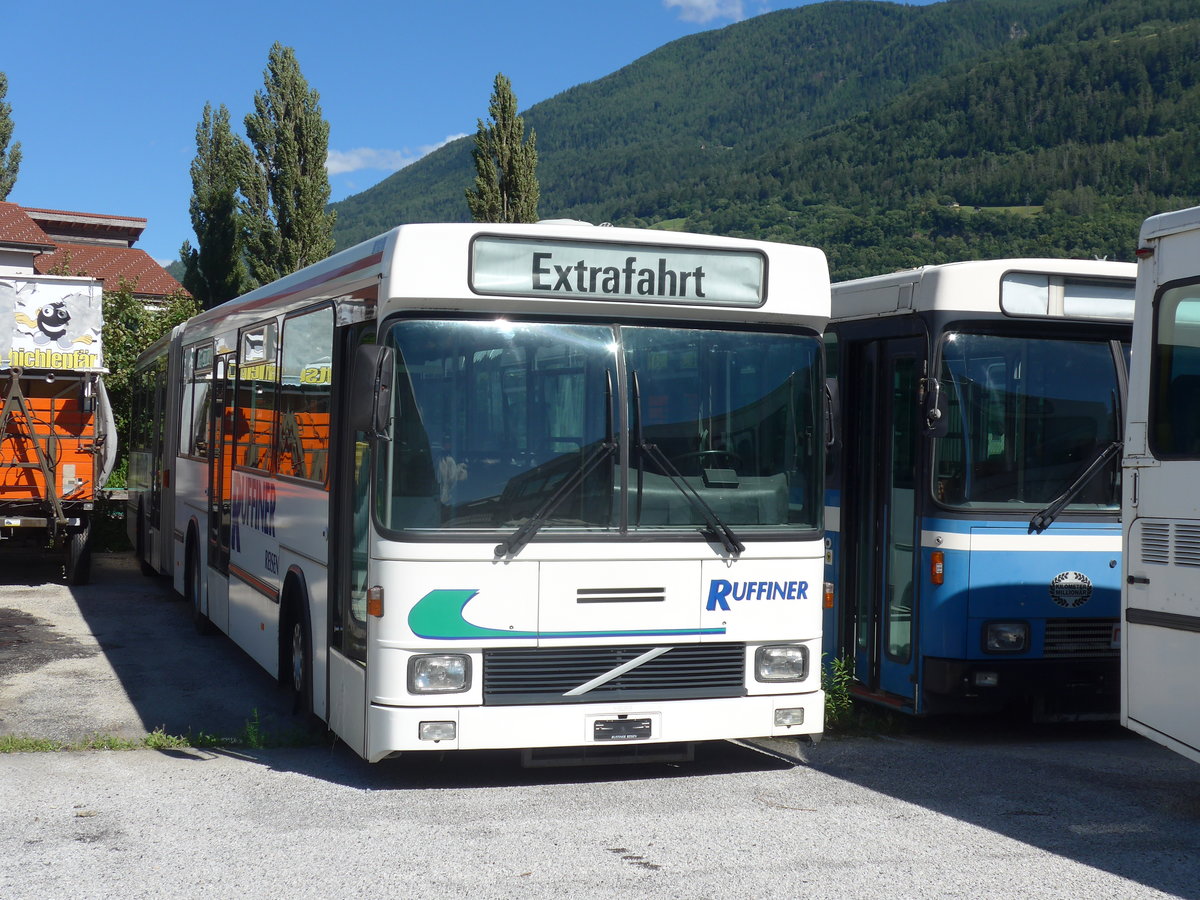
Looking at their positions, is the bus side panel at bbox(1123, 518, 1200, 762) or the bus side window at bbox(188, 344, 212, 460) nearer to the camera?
the bus side panel at bbox(1123, 518, 1200, 762)

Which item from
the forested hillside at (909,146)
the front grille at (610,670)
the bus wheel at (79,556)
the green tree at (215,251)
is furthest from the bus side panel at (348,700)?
the green tree at (215,251)

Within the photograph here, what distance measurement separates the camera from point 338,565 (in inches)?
296

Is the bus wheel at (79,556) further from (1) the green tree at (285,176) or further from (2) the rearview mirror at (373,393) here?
(1) the green tree at (285,176)

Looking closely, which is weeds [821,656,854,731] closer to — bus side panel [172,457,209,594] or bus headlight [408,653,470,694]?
bus headlight [408,653,470,694]

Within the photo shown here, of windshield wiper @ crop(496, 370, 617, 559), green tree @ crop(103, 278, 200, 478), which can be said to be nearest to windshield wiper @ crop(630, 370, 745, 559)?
windshield wiper @ crop(496, 370, 617, 559)

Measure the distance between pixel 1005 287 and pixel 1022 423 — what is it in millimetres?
815

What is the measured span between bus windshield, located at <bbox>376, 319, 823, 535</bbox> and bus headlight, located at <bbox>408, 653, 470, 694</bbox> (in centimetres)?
62

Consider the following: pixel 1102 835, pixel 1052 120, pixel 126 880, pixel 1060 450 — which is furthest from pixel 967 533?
pixel 1052 120

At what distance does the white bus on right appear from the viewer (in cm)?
629

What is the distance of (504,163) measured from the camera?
35625mm

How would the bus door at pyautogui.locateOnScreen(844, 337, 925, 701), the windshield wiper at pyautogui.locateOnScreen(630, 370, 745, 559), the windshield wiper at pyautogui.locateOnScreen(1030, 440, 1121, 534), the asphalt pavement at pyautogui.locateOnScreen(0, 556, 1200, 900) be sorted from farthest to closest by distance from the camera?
1. the bus door at pyautogui.locateOnScreen(844, 337, 925, 701)
2. the windshield wiper at pyautogui.locateOnScreen(1030, 440, 1121, 534)
3. the windshield wiper at pyautogui.locateOnScreen(630, 370, 745, 559)
4. the asphalt pavement at pyautogui.locateOnScreen(0, 556, 1200, 900)

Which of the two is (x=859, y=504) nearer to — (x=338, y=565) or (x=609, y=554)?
(x=609, y=554)

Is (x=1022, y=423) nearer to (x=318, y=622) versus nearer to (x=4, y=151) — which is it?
(x=318, y=622)

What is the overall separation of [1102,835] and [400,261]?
4173 mm
